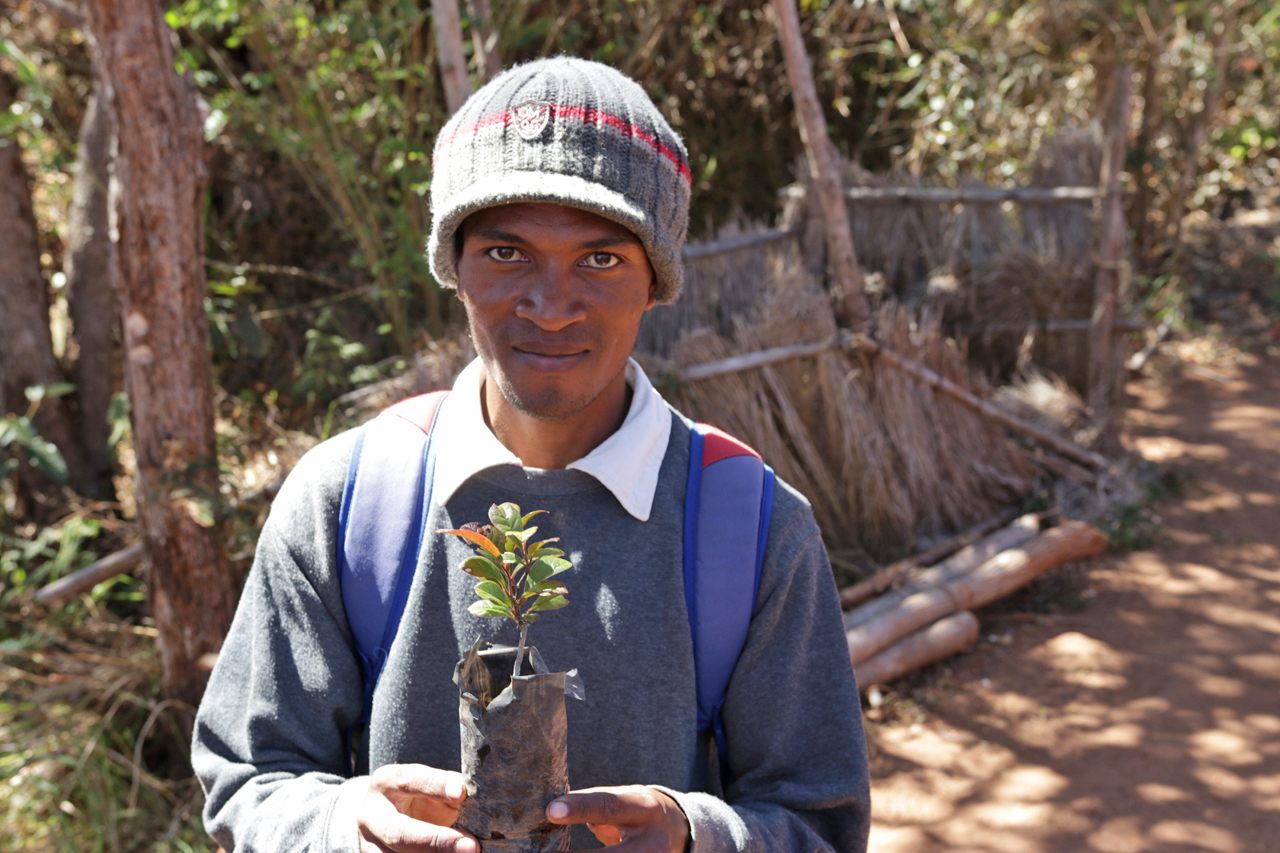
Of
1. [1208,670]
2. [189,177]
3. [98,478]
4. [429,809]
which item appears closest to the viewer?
[429,809]

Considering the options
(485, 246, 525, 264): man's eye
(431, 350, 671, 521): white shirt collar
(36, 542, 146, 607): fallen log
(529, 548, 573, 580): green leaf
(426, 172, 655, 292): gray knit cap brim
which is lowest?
(36, 542, 146, 607): fallen log

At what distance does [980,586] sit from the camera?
532 cm

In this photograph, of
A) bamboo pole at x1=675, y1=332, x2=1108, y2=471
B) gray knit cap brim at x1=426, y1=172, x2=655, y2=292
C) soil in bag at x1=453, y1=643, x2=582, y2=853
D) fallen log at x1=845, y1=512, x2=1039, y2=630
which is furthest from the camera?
bamboo pole at x1=675, y1=332, x2=1108, y2=471

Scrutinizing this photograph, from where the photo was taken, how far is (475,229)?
5.51 feet

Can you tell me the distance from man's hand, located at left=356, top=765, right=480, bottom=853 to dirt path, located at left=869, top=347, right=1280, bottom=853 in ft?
9.32

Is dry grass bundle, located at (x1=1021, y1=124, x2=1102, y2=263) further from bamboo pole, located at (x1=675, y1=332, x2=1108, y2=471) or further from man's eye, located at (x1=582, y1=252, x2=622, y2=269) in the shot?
man's eye, located at (x1=582, y1=252, x2=622, y2=269)

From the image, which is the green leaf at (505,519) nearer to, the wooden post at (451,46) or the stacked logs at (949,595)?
the wooden post at (451,46)

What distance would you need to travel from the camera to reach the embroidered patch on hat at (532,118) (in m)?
1.60

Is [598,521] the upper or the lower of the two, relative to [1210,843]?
upper

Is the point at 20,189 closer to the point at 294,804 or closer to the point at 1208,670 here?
the point at 294,804

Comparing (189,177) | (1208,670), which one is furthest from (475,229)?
(1208,670)

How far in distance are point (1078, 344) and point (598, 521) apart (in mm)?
5715

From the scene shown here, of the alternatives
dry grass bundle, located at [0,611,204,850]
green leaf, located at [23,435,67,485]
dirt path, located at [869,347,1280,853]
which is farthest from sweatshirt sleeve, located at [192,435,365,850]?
green leaf, located at [23,435,67,485]

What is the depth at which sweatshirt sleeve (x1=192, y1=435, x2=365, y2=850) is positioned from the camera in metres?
1.66
